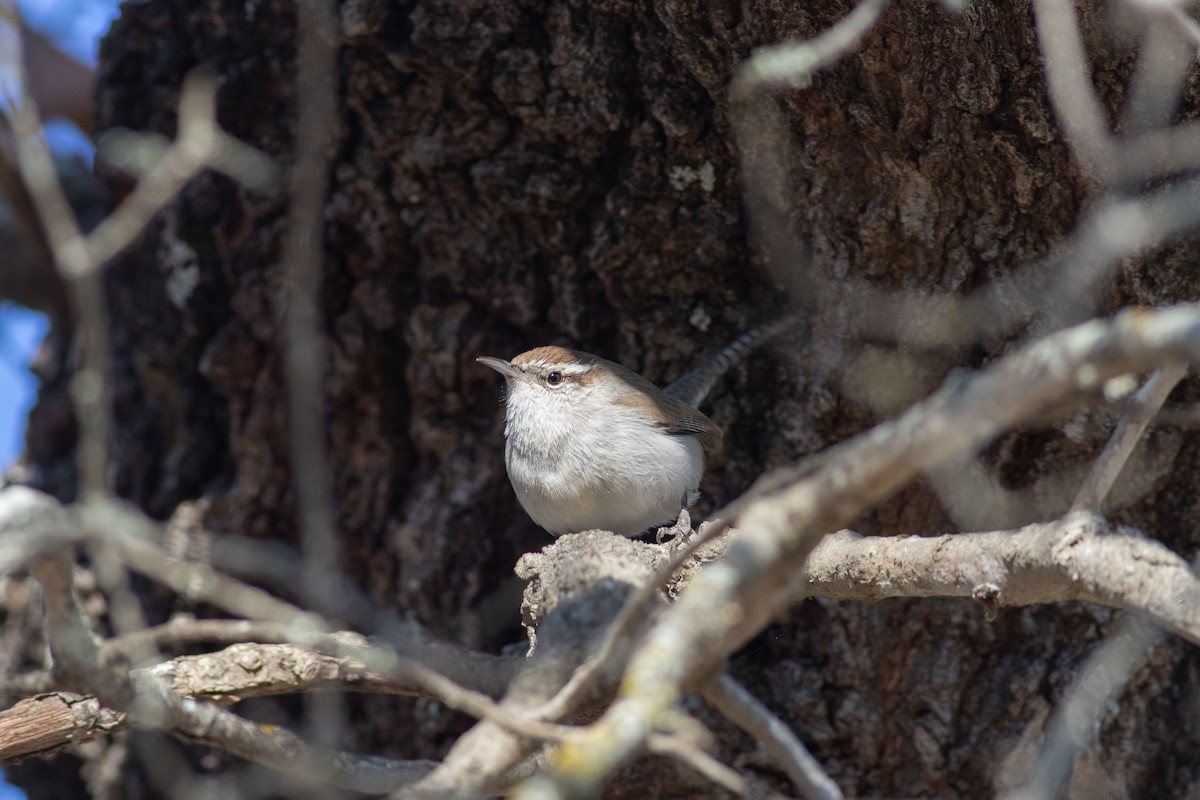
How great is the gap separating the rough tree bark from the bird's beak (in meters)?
0.35

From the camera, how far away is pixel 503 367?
16.4 ft

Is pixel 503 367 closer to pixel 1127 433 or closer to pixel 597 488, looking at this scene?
pixel 597 488

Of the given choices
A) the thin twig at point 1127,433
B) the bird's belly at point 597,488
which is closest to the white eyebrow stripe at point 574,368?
the bird's belly at point 597,488

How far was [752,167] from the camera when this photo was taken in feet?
15.3

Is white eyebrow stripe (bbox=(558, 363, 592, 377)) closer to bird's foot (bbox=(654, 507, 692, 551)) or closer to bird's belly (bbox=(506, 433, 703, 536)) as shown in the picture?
bird's belly (bbox=(506, 433, 703, 536))

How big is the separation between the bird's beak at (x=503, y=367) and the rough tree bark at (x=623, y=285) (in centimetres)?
35

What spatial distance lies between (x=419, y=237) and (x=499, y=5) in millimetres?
1092

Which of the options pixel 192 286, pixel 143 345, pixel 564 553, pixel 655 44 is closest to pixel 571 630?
pixel 564 553

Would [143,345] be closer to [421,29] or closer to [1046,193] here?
[421,29]

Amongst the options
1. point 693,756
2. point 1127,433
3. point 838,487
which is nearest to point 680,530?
point 1127,433

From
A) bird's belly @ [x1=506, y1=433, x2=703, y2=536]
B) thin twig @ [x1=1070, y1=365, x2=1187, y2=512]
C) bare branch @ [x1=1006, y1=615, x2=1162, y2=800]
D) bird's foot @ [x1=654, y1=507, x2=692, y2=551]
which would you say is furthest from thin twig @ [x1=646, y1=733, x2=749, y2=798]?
bird's belly @ [x1=506, y1=433, x2=703, y2=536]

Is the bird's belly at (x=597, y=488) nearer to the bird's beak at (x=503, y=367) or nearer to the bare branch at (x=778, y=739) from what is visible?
the bird's beak at (x=503, y=367)

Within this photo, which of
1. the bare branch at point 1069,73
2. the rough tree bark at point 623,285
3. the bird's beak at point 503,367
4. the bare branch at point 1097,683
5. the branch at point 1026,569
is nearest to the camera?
the branch at point 1026,569

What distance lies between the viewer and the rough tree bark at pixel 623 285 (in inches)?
165
